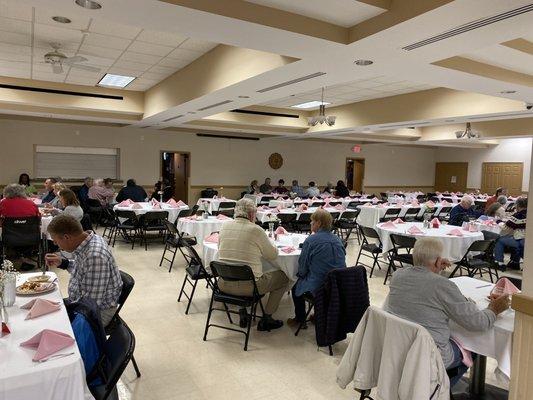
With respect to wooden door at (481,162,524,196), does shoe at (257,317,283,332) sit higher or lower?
lower

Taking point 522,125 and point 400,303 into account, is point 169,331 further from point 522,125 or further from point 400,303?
point 522,125

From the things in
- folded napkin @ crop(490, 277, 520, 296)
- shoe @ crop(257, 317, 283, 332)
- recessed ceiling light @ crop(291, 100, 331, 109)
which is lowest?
shoe @ crop(257, 317, 283, 332)

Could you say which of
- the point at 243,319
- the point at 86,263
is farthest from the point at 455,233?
the point at 86,263

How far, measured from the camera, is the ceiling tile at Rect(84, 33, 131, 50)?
505cm

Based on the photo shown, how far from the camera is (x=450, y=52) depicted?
380 centimetres

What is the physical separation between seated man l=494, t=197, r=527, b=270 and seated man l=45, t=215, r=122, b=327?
19.7 ft

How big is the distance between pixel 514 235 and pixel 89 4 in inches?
254

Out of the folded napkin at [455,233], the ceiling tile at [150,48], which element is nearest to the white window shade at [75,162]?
the ceiling tile at [150,48]

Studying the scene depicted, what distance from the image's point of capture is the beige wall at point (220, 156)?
10.6m

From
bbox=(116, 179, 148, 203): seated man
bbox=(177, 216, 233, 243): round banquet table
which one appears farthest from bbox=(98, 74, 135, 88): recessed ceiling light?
bbox=(177, 216, 233, 243): round banquet table

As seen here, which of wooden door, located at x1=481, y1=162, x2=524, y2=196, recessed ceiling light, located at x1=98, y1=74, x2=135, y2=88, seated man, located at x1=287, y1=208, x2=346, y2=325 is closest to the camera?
seated man, located at x1=287, y1=208, x2=346, y2=325

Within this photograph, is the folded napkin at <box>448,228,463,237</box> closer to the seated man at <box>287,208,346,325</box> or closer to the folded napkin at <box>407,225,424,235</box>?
the folded napkin at <box>407,225,424,235</box>

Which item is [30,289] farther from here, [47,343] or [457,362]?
[457,362]

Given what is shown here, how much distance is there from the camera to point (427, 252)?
244 centimetres
